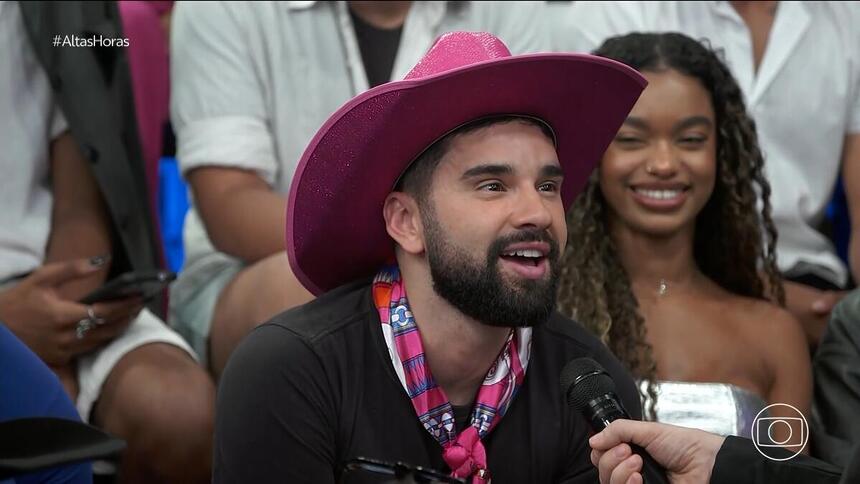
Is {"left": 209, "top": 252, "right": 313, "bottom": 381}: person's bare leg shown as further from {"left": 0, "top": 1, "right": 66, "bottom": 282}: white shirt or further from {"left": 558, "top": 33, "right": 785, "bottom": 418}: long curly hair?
{"left": 558, "top": 33, "right": 785, "bottom": 418}: long curly hair

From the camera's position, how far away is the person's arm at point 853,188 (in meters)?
3.79

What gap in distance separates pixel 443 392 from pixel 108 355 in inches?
40.7

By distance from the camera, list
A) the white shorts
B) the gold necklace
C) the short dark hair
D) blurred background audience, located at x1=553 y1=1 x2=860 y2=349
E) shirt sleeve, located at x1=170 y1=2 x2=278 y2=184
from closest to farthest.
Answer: the short dark hair
the white shorts
the gold necklace
shirt sleeve, located at x1=170 y1=2 x2=278 y2=184
blurred background audience, located at x1=553 y1=1 x2=860 y2=349

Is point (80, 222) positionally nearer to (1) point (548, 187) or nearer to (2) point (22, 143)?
(2) point (22, 143)

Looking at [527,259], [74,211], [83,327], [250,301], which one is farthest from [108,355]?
[527,259]

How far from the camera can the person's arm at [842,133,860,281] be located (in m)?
3.79

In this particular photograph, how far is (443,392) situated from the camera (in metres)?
2.45

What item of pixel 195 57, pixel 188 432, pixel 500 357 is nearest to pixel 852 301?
pixel 500 357

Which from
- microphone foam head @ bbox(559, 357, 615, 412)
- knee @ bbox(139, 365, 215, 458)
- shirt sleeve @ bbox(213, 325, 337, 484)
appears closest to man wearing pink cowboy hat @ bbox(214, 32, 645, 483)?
shirt sleeve @ bbox(213, 325, 337, 484)

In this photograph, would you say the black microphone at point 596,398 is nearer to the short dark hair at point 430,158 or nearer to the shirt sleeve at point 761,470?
the shirt sleeve at point 761,470

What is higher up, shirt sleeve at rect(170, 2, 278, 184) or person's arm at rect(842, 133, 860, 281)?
shirt sleeve at rect(170, 2, 278, 184)

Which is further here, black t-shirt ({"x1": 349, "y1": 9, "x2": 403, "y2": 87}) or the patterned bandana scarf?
black t-shirt ({"x1": 349, "y1": 9, "x2": 403, "y2": 87})

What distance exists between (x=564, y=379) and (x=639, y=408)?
1.39ft

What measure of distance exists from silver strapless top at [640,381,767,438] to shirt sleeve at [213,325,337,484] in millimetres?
1126
